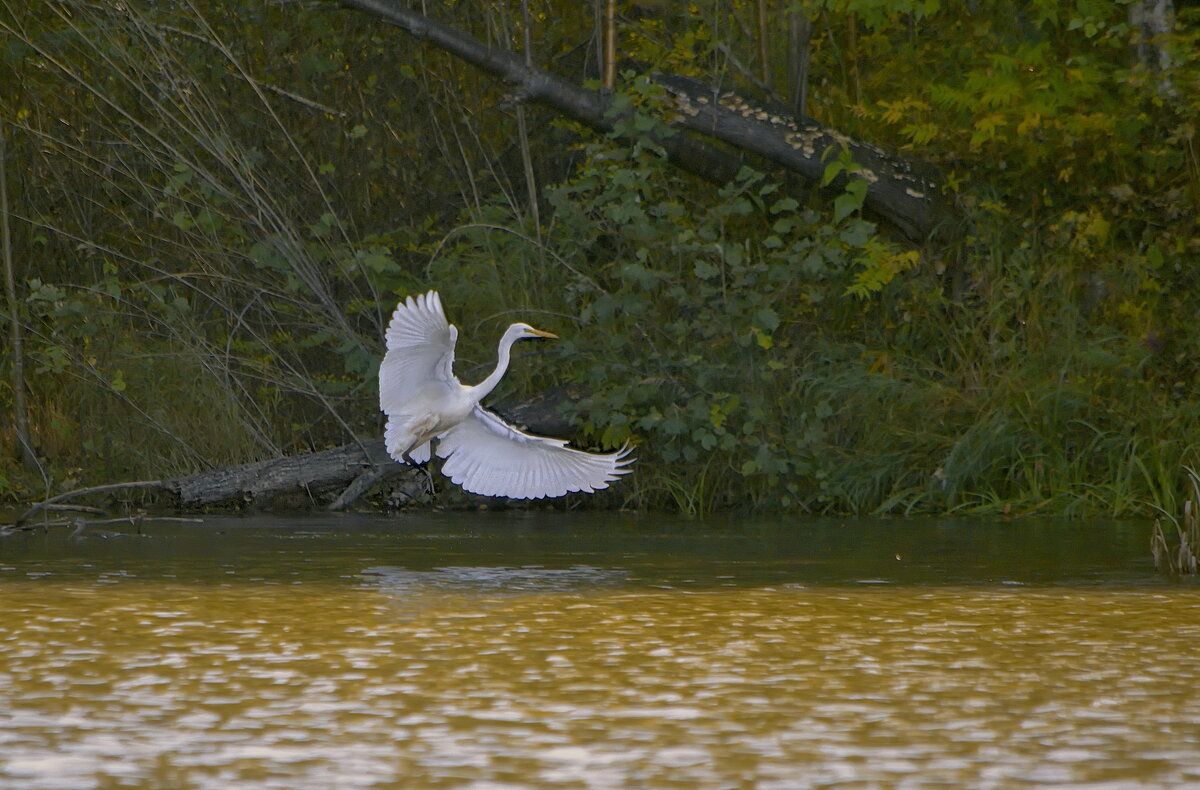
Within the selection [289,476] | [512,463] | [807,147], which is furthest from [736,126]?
[289,476]

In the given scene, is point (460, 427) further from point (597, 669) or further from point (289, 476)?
point (597, 669)

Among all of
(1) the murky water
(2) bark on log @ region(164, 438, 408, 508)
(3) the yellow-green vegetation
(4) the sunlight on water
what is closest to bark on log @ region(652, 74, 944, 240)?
(3) the yellow-green vegetation

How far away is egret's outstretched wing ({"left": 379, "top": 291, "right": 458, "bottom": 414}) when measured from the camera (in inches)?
323

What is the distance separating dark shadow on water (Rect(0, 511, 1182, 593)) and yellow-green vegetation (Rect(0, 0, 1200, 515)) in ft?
2.23

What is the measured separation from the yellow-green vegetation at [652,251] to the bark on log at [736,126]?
0.50ft

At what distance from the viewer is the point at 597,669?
14.7ft

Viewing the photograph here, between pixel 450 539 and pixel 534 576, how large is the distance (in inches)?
75.0

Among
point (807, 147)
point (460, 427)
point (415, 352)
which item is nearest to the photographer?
point (415, 352)

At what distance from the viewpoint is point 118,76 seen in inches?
445

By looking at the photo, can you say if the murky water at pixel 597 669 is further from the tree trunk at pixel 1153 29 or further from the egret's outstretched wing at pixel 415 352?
the tree trunk at pixel 1153 29

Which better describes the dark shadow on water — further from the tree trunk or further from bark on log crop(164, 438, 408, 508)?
the tree trunk

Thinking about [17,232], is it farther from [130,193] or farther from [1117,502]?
[1117,502]

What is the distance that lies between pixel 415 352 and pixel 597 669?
4190 millimetres

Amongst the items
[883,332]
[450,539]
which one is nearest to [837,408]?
[883,332]
